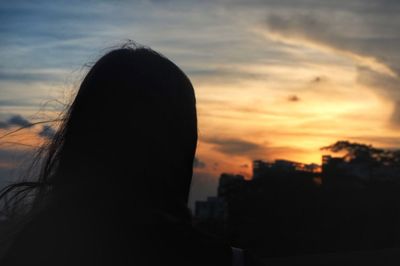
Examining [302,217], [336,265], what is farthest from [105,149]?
[302,217]

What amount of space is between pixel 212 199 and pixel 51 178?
107 feet

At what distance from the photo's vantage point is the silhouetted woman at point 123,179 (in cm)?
146

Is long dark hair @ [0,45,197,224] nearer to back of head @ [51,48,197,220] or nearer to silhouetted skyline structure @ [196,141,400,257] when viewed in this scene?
back of head @ [51,48,197,220]

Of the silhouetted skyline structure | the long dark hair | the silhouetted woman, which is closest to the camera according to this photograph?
the silhouetted woman

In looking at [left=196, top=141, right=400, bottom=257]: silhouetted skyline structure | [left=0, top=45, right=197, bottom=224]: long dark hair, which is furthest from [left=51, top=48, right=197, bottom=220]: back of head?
[left=196, top=141, right=400, bottom=257]: silhouetted skyline structure

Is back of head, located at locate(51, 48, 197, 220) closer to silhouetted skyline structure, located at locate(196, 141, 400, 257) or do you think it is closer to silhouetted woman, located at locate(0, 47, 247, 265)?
silhouetted woman, located at locate(0, 47, 247, 265)

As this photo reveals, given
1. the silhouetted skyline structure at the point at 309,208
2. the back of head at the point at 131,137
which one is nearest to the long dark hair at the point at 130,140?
the back of head at the point at 131,137

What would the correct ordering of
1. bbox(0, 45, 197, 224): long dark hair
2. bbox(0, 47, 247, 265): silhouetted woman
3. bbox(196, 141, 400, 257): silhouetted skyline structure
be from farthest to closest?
bbox(196, 141, 400, 257): silhouetted skyline structure
bbox(0, 45, 197, 224): long dark hair
bbox(0, 47, 247, 265): silhouetted woman

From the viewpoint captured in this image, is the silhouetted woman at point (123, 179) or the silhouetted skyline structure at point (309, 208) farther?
the silhouetted skyline structure at point (309, 208)

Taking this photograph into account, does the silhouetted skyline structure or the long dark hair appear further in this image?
the silhouetted skyline structure

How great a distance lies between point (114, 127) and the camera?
1698mm

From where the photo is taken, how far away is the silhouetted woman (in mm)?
1457

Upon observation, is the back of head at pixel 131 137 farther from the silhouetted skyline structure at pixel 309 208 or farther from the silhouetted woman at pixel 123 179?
the silhouetted skyline structure at pixel 309 208

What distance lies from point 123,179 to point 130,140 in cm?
11
